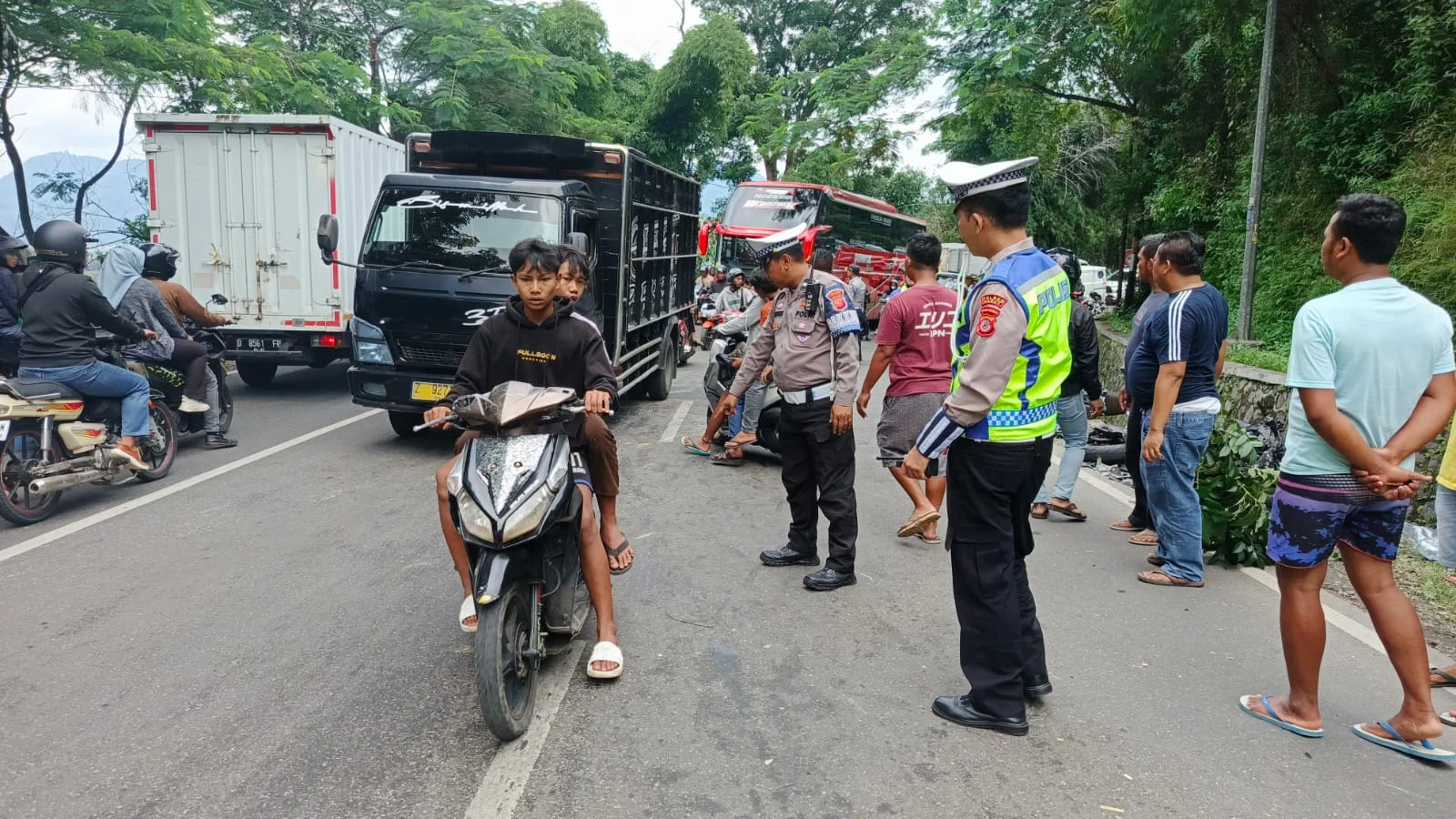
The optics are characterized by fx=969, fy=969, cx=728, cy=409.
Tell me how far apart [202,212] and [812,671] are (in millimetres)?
9336

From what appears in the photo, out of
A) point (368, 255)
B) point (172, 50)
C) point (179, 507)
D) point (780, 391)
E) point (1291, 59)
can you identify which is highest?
point (1291, 59)

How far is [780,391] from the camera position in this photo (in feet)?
17.1

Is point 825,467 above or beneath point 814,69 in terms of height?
beneath

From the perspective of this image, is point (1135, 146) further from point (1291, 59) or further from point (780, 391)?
point (780, 391)

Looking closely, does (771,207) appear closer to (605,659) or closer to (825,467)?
(825,467)

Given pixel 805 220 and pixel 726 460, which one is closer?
pixel 726 460

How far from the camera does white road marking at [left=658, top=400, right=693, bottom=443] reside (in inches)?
365

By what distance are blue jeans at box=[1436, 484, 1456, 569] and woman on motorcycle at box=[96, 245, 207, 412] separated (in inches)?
326

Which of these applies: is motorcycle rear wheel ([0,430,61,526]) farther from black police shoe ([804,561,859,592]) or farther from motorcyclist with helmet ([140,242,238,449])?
black police shoe ([804,561,859,592])

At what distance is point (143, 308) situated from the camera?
25.0 ft

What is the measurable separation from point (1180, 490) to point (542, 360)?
11.6ft

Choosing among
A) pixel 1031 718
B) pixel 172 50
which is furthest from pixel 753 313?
pixel 172 50

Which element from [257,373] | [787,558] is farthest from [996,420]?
[257,373]

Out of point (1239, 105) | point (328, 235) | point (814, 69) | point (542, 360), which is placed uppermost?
point (814, 69)
